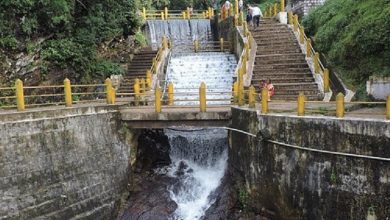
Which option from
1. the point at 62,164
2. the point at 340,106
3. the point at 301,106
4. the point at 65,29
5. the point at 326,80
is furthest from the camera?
the point at 65,29

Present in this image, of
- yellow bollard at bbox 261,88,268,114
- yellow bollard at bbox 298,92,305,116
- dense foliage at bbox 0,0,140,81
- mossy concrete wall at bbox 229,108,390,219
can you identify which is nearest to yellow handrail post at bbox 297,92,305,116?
yellow bollard at bbox 298,92,305,116

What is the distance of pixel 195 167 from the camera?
16.5 metres

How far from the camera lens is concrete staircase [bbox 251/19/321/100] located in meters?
17.8

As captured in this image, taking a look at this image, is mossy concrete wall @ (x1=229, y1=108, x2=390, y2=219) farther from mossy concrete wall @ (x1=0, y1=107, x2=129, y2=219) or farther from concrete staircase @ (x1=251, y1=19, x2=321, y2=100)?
concrete staircase @ (x1=251, y1=19, x2=321, y2=100)

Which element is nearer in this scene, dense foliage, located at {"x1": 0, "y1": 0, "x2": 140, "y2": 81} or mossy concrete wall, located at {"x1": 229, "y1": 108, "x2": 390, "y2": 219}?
mossy concrete wall, located at {"x1": 229, "y1": 108, "x2": 390, "y2": 219}

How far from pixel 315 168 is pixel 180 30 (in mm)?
22648

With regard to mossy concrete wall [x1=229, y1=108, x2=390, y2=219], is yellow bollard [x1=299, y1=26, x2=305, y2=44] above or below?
above

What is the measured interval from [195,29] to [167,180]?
18.5 metres

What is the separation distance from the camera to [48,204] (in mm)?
12375

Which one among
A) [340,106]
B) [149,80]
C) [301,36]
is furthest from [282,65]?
[340,106]

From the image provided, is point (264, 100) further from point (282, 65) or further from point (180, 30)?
point (180, 30)

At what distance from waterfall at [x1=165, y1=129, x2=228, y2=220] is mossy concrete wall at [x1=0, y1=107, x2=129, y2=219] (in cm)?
207

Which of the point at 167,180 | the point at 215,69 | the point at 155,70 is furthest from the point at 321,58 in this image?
the point at 167,180

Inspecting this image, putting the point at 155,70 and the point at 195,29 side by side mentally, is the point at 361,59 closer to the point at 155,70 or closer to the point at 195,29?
the point at 155,70
